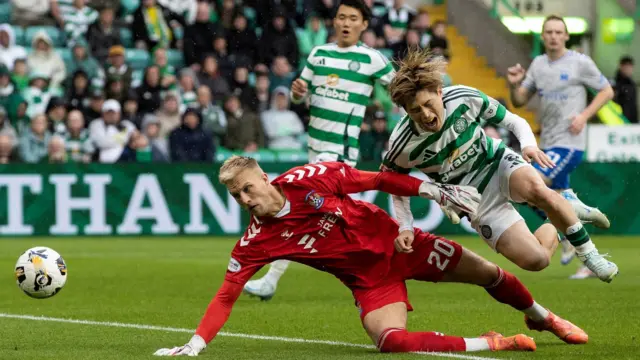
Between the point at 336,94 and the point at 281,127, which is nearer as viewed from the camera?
the point at 336,94

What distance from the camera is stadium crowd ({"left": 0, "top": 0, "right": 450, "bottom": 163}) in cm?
1794

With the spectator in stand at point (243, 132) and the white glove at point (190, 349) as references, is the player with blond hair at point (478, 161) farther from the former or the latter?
the spectator in stand at point (243, 132)

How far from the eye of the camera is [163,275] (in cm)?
1235

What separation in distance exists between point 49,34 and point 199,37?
98.5 inches

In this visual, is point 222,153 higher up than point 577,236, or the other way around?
point 577,236

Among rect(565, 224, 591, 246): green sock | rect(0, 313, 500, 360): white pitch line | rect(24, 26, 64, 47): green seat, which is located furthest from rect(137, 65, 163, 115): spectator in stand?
rect(565, 224, 591, 246): green sock

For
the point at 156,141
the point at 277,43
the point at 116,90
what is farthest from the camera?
the point at 277,43

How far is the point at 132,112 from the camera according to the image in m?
18.5

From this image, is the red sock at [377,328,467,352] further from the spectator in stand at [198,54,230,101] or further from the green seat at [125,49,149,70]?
the green seat at [125,49,149,70]

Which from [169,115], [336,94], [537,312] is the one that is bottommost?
[169,115]

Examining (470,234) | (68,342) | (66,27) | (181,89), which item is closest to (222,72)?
(181,89)

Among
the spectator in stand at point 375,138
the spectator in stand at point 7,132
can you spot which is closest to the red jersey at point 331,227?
the spectator in stand at point 375,138

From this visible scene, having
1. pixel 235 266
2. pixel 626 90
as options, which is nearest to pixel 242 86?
pixel 626 90

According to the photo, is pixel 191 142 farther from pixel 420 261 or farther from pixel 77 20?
pixel 420 261
